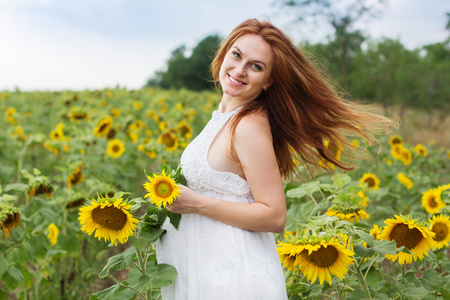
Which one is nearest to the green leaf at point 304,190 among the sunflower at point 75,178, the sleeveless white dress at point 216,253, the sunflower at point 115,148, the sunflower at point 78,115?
the sleeveless white dress at point 216,253

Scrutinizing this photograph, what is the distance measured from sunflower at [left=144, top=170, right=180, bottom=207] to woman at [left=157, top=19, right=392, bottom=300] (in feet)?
0.21

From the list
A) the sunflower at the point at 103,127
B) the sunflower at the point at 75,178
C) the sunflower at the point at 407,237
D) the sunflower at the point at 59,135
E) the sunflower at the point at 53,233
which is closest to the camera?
the sunflower at the point at 407,237

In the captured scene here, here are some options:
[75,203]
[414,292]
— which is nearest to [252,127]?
[414,292]

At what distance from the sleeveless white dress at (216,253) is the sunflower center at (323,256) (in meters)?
0.16

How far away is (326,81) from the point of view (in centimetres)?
201

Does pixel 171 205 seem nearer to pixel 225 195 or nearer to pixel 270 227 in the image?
pixel 225 195

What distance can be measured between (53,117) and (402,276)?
5758mm

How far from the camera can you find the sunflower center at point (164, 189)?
143 centimetres

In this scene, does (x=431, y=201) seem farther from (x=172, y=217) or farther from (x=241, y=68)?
(x=172, y=217)

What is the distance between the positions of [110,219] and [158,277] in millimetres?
243

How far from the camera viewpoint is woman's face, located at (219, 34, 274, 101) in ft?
5.77

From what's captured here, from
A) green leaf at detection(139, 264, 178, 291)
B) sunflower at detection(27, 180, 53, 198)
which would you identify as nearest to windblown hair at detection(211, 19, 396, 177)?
green leaf at detection(139, 264, 178, 291)

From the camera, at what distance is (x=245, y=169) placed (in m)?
1.60

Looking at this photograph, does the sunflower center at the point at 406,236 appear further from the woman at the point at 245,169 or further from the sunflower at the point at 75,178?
the sunflower at the point at 75,178
